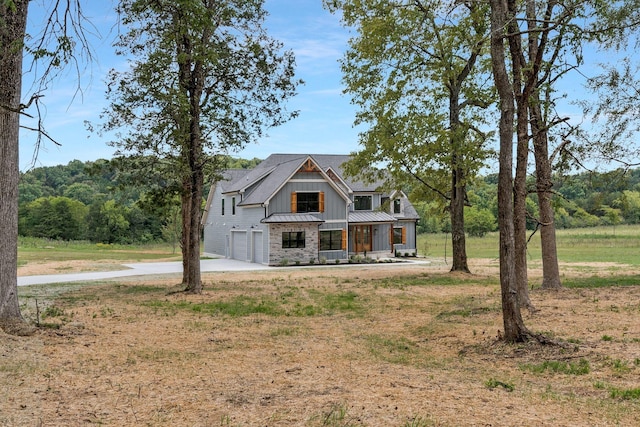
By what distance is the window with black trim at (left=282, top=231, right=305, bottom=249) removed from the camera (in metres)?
32.8

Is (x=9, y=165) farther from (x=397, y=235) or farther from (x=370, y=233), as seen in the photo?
(x=397, y=235)

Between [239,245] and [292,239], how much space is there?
606 centimetres

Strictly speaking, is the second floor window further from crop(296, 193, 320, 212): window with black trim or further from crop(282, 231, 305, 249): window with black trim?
crop(282, 231, 305, 249): window with black trim

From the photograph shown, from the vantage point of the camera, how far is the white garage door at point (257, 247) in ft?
111

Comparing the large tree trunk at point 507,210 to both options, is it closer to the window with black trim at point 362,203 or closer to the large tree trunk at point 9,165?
the large tree trunk at point 9,165

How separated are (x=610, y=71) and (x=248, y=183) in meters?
24.8

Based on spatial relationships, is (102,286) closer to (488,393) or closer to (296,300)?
(296,300)

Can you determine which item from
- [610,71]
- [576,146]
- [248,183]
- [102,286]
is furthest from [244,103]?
[248,183]

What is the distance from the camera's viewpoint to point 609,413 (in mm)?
5125

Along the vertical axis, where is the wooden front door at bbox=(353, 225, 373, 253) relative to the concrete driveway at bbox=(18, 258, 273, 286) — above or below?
above

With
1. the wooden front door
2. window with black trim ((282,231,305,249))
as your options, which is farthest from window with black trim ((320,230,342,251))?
the wooden front door

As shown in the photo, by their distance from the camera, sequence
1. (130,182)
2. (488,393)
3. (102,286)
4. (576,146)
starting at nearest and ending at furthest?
(488,393), (576,146), (130,182), (102,286)

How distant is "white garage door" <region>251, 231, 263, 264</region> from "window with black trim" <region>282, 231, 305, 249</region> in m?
1.91

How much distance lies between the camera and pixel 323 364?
24.7 feet
